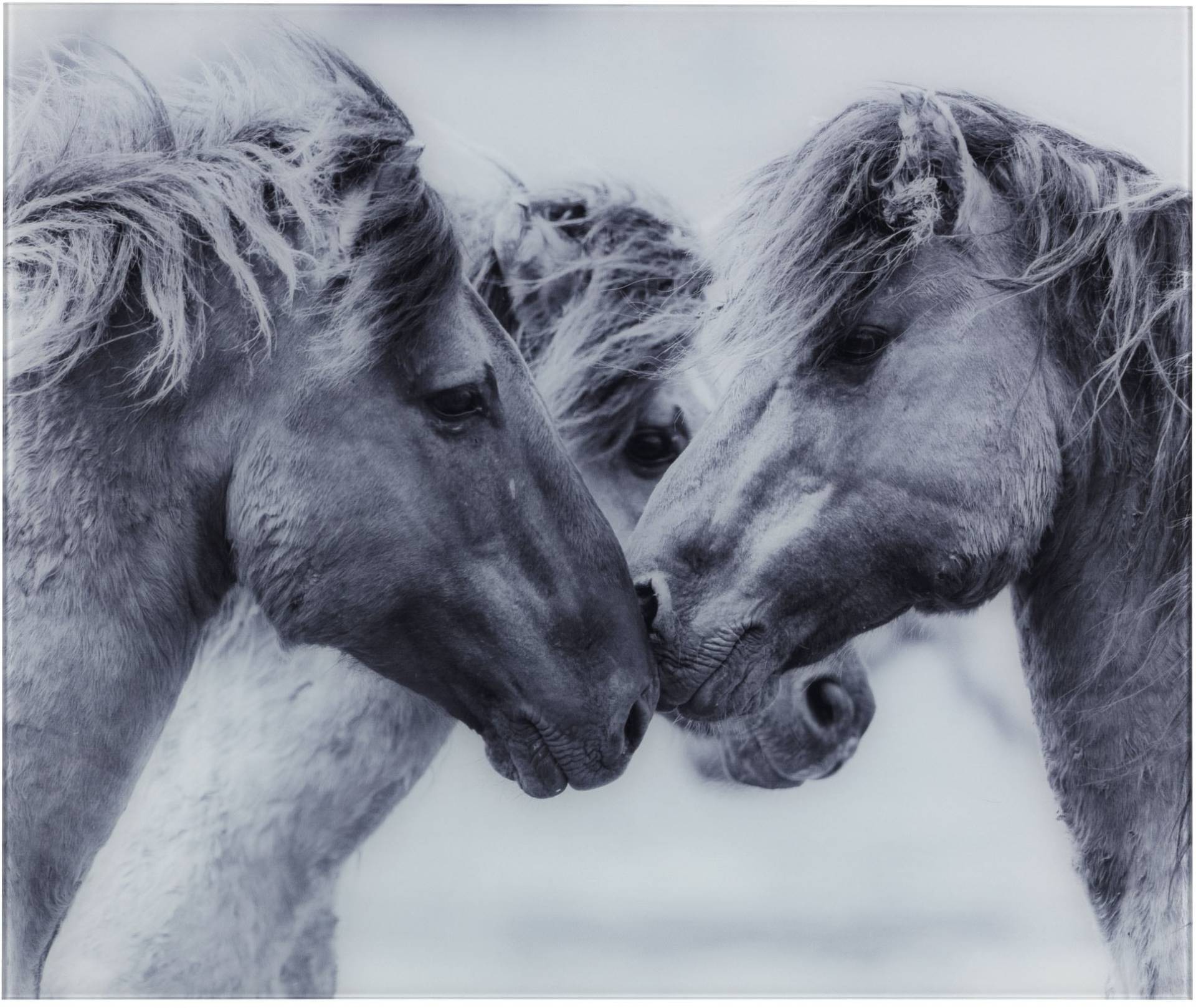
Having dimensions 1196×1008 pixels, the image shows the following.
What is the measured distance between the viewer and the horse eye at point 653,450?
7.12 ft

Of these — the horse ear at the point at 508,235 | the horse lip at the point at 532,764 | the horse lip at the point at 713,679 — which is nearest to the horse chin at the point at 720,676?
the horse lip at the point at 713,679

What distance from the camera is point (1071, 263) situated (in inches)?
64.9

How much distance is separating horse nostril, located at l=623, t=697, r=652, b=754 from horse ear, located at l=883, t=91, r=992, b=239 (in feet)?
2.36

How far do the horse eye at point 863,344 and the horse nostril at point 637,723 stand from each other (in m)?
0.53

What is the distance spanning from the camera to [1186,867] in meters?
1.68

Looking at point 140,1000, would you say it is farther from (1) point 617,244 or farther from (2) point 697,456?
(1) point 617,244

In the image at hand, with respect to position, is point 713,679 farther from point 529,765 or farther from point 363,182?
point 363,182

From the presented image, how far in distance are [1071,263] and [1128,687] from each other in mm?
560

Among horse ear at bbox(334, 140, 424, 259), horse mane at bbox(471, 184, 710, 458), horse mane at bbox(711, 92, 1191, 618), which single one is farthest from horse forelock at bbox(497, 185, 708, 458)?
horse ear at bbox(334, 140, 424, 259)

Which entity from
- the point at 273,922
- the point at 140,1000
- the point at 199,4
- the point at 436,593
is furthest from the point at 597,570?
the point at 199,4

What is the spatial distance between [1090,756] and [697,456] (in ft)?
2.16

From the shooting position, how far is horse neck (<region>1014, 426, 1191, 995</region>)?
1660mm

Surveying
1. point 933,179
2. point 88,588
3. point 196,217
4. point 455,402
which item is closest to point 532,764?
point 455,402

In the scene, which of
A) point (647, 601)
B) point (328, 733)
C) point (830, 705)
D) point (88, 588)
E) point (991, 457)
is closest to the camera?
point (88, 588)
